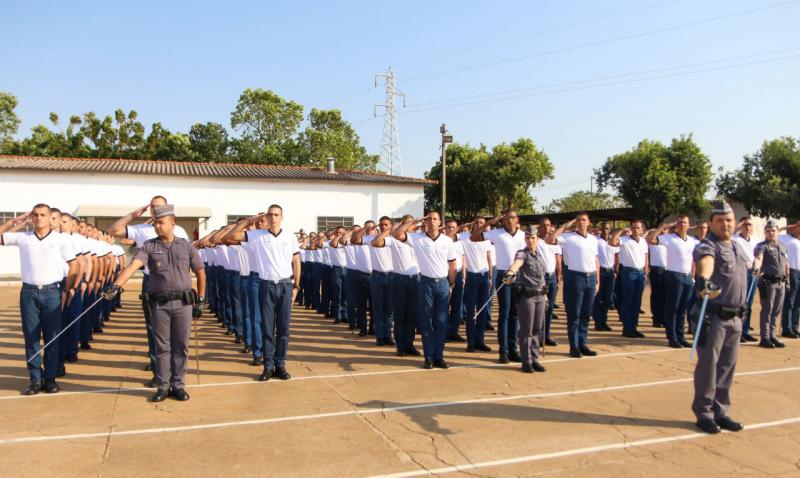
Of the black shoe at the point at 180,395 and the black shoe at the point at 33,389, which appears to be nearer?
the black shoe at the point at 180,395

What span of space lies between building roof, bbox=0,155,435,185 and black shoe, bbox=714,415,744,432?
2256 cm

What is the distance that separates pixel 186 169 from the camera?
26359 millimetres

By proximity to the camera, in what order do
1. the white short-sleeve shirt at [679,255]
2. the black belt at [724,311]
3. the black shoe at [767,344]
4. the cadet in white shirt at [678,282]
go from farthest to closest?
the white short-sleeve shirt at [679,255] → the cadet in white shirt at [678,282] → the black shoe at [767,344] → the black belt at [724,311]

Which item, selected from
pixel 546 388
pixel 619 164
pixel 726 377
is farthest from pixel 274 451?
pixel 619 164

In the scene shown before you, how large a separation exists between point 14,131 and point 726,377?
49.4 meters

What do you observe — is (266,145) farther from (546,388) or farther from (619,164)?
(546,388)

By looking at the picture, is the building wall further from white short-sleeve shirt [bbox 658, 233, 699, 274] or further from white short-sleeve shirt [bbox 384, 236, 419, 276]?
white short-sleeve shirt [bbox 658, 233, 699, 274]

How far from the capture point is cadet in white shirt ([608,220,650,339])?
1027 cm

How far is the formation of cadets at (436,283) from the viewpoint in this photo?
18.2 ft

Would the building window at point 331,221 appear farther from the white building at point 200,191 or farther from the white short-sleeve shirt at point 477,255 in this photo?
A: the white short-sleeve shirt at point 477,255

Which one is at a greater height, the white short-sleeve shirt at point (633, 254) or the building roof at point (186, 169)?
the building roof at point (186, 169)

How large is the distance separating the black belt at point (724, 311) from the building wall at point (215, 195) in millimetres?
21714

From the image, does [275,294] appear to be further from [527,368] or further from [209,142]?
[209,142]

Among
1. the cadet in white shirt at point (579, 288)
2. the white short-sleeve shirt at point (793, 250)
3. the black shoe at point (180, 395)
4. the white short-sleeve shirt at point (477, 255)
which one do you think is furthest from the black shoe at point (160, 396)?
the white short-sleeve shirt at point (793, 250)
